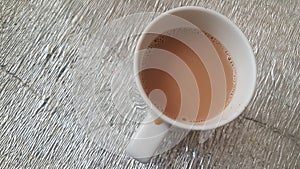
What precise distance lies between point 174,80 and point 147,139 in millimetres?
74

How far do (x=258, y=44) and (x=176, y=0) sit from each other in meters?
0.11

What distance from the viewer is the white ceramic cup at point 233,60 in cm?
47

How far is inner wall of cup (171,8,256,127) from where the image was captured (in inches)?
18.9

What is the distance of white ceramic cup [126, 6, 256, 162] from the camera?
0.47 metres

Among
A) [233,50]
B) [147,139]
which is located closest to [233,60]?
[233,50]

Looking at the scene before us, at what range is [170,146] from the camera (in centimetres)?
53

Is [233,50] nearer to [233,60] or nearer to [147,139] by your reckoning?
[233,60]

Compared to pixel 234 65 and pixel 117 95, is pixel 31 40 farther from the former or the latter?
pixel 234 65

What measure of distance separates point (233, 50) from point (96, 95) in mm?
164

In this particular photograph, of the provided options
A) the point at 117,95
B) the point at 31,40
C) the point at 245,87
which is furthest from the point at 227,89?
the point at 31,40

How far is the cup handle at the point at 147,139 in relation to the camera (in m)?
0.48

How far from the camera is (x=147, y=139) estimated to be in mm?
485

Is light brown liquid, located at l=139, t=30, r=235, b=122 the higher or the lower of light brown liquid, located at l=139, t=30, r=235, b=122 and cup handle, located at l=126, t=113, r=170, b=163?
the higher

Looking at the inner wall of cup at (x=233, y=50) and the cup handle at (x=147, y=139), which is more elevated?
the inner wall of cup at (x=233, y=50)
